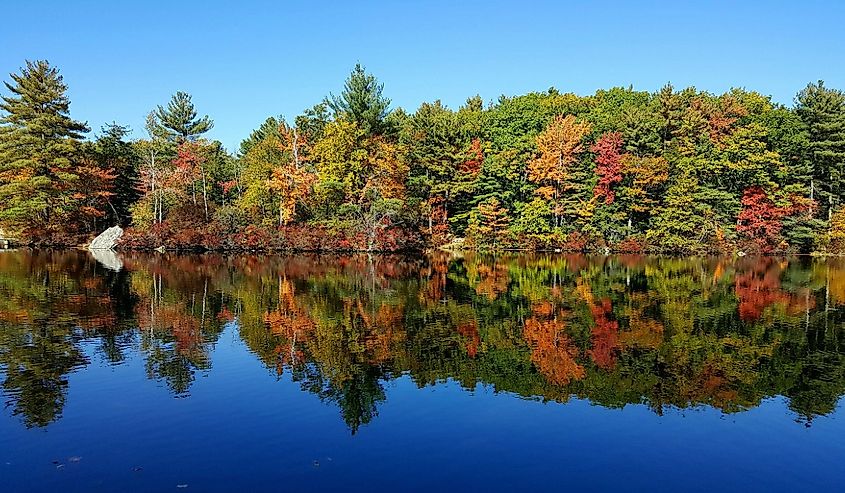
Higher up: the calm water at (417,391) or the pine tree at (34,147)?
the pine tree at (34,147)

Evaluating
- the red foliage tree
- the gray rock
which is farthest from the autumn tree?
the gray rock

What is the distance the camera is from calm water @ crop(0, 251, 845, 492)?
779 cm

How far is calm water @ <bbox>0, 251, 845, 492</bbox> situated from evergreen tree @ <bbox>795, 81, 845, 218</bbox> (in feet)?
109

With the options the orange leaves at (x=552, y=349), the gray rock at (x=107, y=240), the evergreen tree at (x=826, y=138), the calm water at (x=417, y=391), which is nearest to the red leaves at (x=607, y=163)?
the evergreen tree at (x=826, y=138)

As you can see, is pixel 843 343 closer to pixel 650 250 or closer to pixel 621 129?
pixel 650 250

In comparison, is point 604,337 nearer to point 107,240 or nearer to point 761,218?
point 761,218

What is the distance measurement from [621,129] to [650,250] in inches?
453

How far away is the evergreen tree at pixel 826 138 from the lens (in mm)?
48812

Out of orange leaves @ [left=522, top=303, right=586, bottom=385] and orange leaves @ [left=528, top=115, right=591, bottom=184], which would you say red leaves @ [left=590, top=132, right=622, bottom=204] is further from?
orange leaves @ [left=522, top=303, right=586, bottom=385]

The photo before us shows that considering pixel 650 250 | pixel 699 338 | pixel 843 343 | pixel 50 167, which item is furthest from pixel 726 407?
pixel 50 167

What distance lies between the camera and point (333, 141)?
46562 mm

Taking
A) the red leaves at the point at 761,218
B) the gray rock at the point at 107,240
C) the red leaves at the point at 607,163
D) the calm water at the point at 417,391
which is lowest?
the calm water at the point at 417,391

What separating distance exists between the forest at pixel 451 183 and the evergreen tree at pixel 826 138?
0.16 meters

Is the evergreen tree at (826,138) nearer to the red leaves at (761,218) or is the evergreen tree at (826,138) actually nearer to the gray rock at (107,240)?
the red leaves at (761,218)
